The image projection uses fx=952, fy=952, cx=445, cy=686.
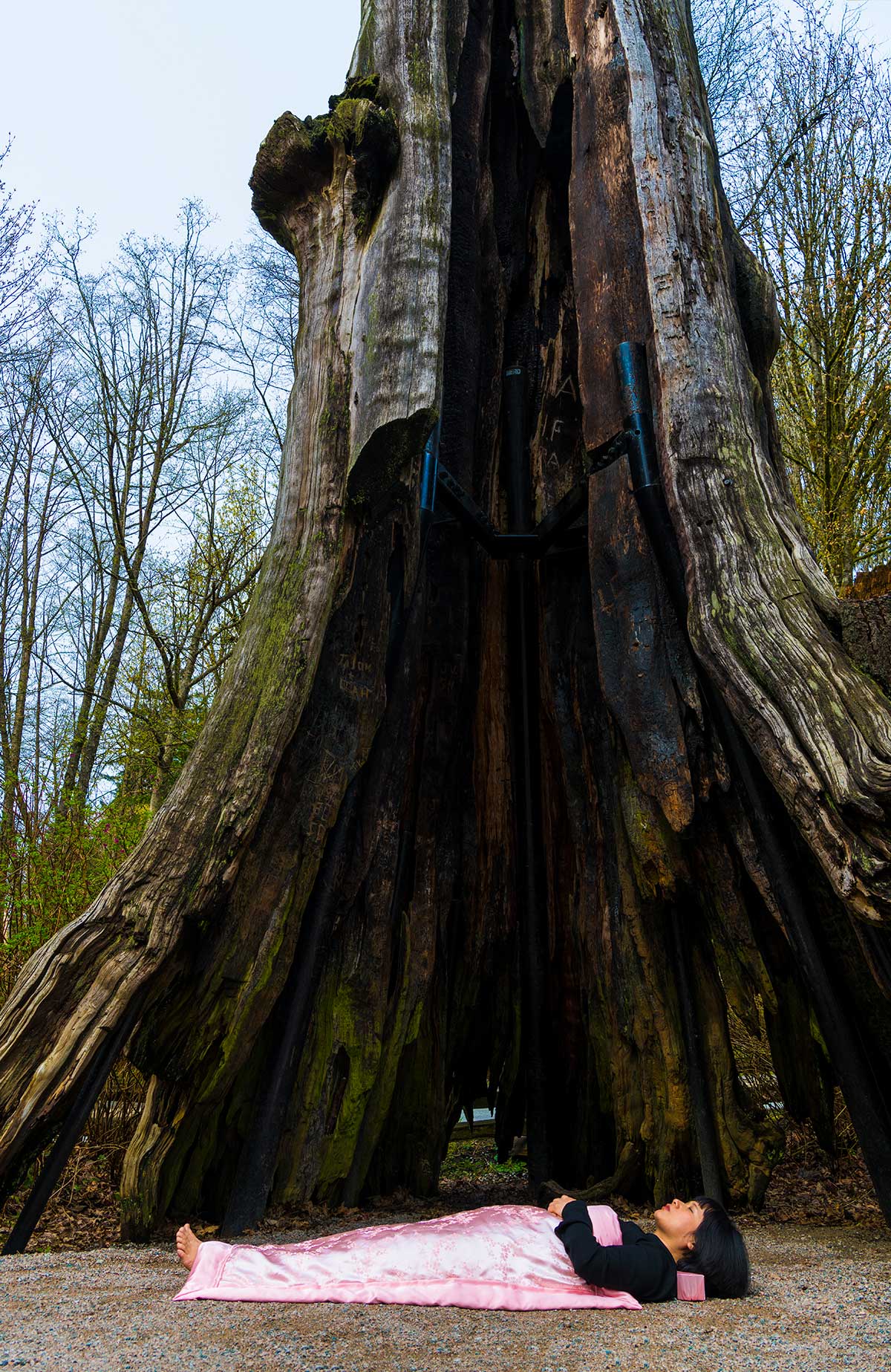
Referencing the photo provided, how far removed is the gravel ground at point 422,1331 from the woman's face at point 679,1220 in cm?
22

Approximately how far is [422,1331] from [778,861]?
6.94 ft

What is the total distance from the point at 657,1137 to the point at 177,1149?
1.98 meters

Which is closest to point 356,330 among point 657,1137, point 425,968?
point 425,968

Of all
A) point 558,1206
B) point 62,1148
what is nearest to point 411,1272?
point 558,1206

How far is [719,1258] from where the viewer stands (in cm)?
263

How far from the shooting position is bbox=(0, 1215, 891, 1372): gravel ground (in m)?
1.91

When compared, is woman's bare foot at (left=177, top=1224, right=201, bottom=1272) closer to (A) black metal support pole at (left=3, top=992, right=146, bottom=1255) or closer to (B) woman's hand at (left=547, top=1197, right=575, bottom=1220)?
(A) black metal support pole at (left=3, top=992, right=146, bottom=1255)

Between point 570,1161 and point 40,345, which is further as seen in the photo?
point 40,345

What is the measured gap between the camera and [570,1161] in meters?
4.77

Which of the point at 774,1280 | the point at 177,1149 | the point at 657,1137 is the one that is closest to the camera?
the point at 774,1280

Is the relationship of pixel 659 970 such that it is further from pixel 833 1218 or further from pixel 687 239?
pixel 687 239

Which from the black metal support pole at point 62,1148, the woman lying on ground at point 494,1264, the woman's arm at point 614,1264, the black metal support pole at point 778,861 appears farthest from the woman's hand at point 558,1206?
the black metal support pole at point 62,1148

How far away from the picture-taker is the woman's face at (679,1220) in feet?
9.06

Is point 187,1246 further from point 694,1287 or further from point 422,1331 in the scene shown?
point 694,1287
